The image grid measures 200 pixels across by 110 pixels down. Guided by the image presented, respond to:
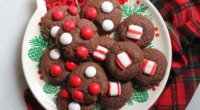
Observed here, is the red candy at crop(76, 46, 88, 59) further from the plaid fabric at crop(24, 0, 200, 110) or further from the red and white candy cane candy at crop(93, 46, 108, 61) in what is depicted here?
the plaid fabric at crop(24, 0, 200, 110)

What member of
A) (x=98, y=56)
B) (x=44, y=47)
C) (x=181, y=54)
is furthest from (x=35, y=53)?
(x=181, y=54)

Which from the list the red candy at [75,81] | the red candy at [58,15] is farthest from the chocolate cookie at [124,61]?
the red candy at [58,15]

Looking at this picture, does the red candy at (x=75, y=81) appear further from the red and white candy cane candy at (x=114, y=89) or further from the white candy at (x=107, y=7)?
the white candy at (x=107, y=7)

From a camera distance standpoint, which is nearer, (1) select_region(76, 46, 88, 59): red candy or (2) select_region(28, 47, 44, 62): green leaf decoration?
(1) select_region(76, 46, 88, 59): red candy

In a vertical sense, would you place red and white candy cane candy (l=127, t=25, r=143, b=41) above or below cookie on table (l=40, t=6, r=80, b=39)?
below

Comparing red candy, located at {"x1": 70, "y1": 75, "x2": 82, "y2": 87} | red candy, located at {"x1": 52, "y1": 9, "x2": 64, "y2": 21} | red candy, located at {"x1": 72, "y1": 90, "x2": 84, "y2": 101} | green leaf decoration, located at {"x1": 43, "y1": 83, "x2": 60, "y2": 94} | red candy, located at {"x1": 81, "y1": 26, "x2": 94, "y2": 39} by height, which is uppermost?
red candy, located at {"x1": 52, "y1": 9, "x2": 64, "y2": 21}

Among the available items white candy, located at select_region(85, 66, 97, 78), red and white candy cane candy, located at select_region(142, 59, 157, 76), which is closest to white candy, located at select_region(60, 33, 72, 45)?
white candy, located at select_region(85, 66, 97, 78)
